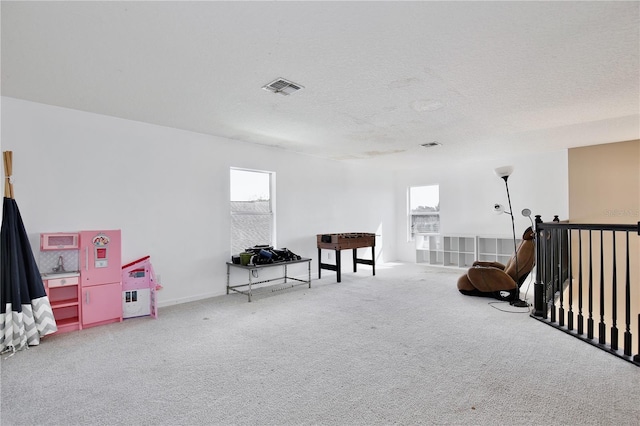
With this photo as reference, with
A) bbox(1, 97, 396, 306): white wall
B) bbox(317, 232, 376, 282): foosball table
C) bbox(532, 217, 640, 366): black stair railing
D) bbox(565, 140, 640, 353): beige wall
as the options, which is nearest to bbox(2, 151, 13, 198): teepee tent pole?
bbox(1, 97, 396, 306): white wall

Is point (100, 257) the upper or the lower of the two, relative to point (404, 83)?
lower

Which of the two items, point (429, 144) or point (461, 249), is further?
point (461, 249)

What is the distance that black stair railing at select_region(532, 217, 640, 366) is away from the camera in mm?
2705

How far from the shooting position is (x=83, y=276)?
3.65 meters

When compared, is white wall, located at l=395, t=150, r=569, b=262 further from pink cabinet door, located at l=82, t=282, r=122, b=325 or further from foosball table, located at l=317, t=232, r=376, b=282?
pink cabinet door, located at l=82, t=282, r=122, b=325

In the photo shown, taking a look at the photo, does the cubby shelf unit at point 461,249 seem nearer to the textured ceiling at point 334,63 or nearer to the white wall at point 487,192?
the white wall at point 487,192

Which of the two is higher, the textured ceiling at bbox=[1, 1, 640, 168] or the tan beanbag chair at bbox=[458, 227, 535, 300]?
the textured ceiling at bbox=[1, 1, 640, 168]

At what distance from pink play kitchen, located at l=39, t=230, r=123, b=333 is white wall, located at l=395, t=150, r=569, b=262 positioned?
6582mm

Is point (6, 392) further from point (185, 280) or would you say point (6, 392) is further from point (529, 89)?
point (529, 89)

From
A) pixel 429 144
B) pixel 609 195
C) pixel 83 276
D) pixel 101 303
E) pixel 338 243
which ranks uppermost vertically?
pixel 429 144

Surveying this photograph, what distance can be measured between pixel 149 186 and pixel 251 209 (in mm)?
1680

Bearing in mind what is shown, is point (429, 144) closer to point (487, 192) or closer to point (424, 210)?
point (487, 192)

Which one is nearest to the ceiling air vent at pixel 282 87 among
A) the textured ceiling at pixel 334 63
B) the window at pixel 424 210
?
the textured ceiling at pixel 334 63

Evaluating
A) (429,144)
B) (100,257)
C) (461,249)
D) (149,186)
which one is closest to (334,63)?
(149,186)
